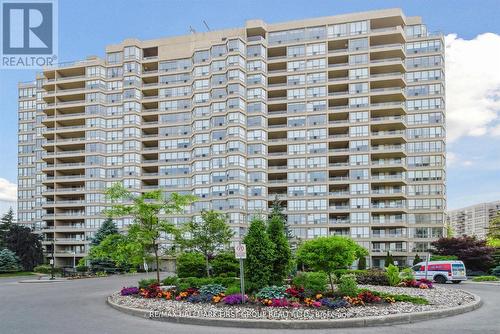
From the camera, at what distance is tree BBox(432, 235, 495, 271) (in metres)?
55.4

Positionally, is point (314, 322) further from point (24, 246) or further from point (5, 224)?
point (5, 224)

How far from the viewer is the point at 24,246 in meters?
75.2

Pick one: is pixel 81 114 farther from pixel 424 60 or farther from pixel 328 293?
pixel 328 293

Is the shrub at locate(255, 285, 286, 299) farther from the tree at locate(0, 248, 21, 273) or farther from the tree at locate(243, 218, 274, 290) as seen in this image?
the tree at locate(0, 248, 21, 273)

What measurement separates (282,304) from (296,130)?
60.9 meters

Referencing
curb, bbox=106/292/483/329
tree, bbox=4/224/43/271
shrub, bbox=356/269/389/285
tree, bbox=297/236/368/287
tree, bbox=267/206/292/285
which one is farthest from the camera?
tree, bbox=4/224/43/271

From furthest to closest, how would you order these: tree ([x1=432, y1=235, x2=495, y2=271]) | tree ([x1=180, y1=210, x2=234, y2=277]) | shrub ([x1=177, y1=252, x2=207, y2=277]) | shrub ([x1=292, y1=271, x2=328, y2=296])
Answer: tree ([x1=432, y1=235, x2=495, y2=271]), tree ([x1=180, y1=210, x2=234, y2=277]), shrub ([x1=177, y1=252, x2=207, y2=277]), shrub ([x1=292, y1=271, x2=328, y2=296])

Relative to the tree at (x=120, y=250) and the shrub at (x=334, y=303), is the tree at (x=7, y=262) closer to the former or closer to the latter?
the tree at (x=120, y=250)

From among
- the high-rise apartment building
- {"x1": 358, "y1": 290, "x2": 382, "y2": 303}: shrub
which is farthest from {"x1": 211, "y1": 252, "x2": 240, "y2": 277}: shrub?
the high-rise apartment building

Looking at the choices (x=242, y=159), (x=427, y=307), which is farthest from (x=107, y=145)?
(x=427, y=307)

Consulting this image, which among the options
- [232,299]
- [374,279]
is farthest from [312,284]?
[374,279]

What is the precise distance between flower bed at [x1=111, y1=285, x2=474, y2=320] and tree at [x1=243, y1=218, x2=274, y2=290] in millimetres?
2003

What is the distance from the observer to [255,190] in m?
77.3

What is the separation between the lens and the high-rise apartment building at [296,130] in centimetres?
7481
